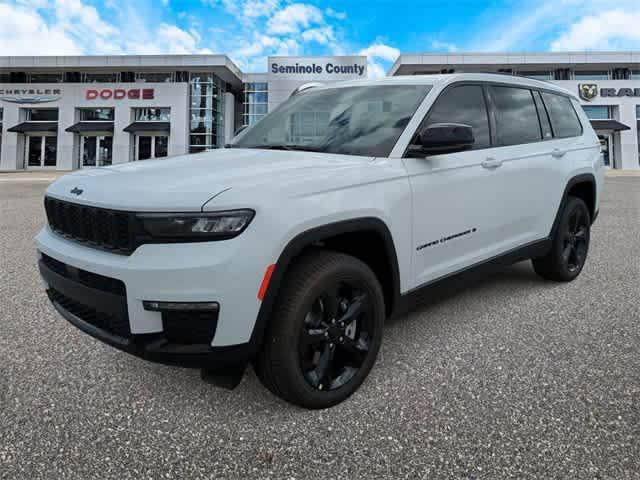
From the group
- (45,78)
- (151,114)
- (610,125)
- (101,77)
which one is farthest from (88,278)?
(45,78)

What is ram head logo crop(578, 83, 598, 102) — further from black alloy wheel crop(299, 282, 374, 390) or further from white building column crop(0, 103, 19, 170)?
white building column crop(0, 103, 19, 170)

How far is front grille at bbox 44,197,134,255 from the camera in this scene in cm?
190

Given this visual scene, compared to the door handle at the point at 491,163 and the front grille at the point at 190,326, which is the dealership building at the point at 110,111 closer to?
the door handle at the point at 491,163

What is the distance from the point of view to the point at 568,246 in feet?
14.1

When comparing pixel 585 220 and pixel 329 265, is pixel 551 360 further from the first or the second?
pixel 585 220

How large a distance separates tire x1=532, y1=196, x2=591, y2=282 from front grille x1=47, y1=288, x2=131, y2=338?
3.58 m

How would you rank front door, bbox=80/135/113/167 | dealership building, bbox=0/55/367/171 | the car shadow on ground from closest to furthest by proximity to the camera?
the car shadow on ground < dealership building, bbox=0/55/367/171 < front door, bbox=80/135/113/167

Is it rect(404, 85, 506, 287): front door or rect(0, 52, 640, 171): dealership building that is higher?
rect(0, 52, 640, 171): dealership building

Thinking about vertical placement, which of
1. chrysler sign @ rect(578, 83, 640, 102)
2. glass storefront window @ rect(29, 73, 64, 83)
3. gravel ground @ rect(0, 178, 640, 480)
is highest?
glass storefront window @ rect(29, 73, 64, 83)

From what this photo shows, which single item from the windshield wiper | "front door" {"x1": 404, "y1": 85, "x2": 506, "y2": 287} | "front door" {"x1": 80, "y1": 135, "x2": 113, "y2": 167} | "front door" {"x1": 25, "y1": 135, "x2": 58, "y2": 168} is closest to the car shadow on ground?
"front door" {"x1": 404, "y1": 85, "x2": 506, "y2": 287}

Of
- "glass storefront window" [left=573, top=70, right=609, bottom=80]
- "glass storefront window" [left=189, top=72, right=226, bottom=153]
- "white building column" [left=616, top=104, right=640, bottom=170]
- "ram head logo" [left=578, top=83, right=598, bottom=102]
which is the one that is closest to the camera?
"glass storefront window" [left=189, top=72, right=226, bottom=153]

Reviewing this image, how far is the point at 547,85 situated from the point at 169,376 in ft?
13.3

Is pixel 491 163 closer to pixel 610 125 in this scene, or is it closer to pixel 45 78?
pixel 610 125

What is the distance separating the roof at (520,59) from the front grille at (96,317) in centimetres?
4322
